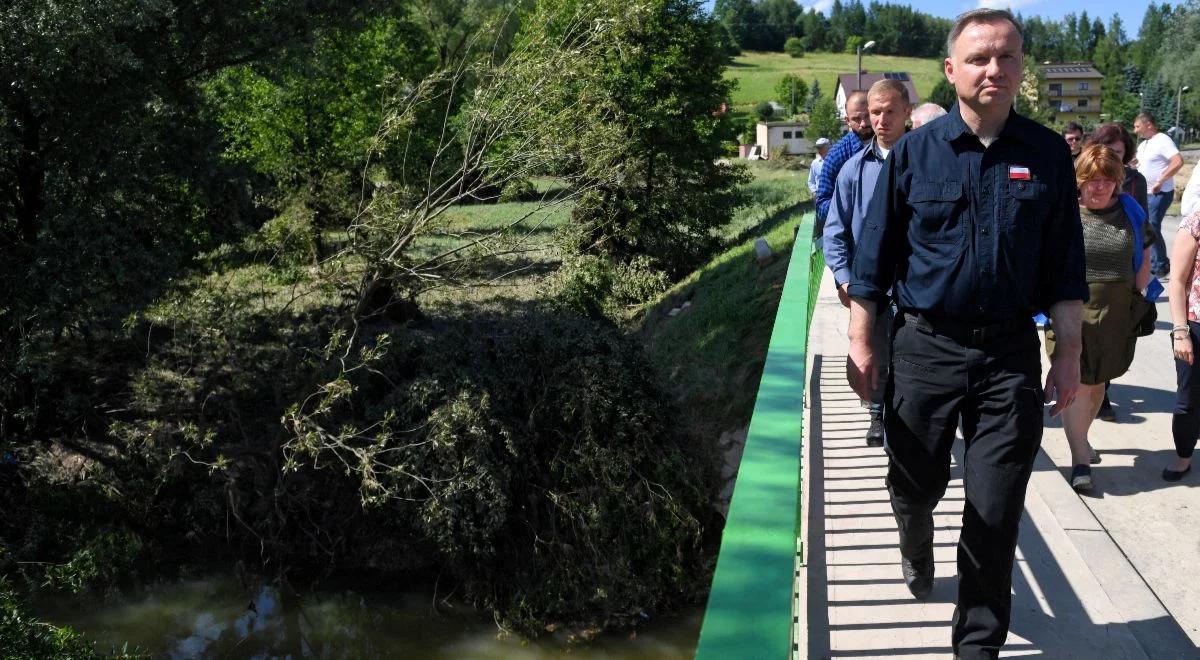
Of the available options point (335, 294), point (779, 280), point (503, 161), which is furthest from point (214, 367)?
point (779, 280)

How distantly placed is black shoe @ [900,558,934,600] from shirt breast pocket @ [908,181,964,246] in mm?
1303

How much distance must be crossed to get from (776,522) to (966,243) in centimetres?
128

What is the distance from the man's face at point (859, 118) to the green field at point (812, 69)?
91.9 meters

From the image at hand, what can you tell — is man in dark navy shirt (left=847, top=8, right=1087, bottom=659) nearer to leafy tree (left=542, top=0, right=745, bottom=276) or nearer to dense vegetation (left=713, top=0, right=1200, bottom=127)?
leafy tree (left=542, top=0, right=745, bottom=276)

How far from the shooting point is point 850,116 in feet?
20.1

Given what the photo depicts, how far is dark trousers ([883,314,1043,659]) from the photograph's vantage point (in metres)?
2.96

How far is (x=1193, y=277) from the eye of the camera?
5.06 metres

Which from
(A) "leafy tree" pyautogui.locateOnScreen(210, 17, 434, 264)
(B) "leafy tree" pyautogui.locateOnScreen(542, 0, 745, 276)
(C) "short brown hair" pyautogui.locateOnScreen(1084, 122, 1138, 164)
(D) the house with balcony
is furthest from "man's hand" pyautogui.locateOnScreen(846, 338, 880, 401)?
(D) the house with balcony

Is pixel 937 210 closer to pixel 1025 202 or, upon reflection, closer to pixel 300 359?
pixel 1025 202

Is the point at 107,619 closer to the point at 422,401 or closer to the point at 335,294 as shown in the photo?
the point at 422,401

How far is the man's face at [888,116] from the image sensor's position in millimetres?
4723

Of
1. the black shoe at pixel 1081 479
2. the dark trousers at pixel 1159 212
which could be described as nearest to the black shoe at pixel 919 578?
the black shoe at pixel 1081 479

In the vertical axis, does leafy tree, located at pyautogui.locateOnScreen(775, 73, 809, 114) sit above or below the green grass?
above

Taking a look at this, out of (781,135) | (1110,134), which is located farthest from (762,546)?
(781,135)
